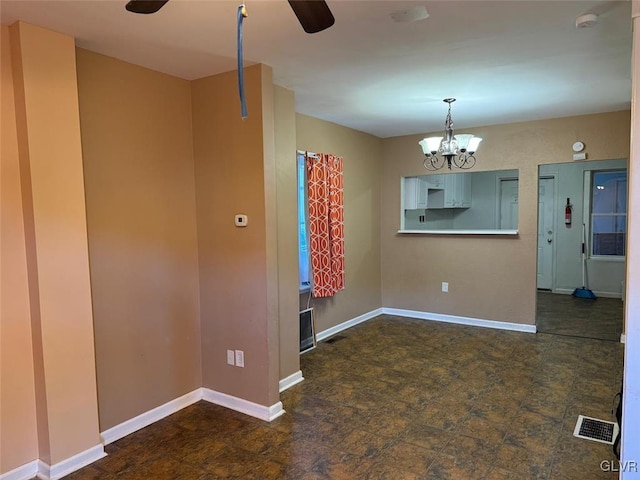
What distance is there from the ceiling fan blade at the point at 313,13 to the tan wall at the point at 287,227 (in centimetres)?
170

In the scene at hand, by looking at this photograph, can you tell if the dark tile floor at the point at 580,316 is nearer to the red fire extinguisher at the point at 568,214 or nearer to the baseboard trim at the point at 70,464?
the red fire extinguisher at the point at 568,214

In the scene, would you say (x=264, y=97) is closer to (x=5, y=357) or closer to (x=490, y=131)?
(x=5, y=357)

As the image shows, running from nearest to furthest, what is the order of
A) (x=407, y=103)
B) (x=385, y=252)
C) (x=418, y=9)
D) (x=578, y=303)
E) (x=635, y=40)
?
(x=635, y=40), (x=418, y=9), (x=407, y=103), (x=385, y=252), (x=578, y=303)

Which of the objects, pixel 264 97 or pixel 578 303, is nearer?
pixel 264 97

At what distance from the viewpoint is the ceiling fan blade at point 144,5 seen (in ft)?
4.82

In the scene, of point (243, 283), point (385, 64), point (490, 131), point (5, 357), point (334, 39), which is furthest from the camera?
point (490, 131)

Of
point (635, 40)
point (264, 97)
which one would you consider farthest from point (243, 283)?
point (635, 40)

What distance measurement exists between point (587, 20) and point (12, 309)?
133 inches

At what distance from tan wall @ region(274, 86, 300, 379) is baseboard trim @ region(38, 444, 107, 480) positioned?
1391mm

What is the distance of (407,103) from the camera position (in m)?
3.89

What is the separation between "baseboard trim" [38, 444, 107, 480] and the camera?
2.35 metres

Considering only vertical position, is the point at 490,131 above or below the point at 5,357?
above

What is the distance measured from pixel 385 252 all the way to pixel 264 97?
136 inches

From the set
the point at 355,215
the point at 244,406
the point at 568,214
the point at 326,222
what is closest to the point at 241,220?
the point at 244,406
